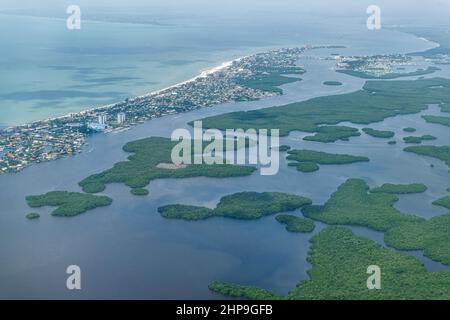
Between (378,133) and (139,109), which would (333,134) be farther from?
(139,109)

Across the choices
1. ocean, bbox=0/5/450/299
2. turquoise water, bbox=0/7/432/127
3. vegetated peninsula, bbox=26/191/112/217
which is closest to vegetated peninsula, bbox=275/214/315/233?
ocean, bbox=0/5/450/299

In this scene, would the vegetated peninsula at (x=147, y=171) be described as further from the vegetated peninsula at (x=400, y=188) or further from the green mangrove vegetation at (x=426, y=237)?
the green mangrove vegetation at (x=426, y=237)

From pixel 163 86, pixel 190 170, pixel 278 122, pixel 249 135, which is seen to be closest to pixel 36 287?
pixel 190 170

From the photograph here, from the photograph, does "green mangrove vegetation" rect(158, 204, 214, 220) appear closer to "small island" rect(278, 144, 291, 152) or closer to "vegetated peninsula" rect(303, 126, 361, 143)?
"small island" rect(278, 144, 291, 152)

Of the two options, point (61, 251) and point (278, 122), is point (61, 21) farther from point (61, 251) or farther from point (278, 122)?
point (61, 251)

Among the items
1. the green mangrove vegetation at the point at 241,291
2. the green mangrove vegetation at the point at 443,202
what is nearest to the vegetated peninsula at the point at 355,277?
the green mangrove vegetation at the point at 241,291

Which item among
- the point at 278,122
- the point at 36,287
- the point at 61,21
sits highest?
the point at 61,21
